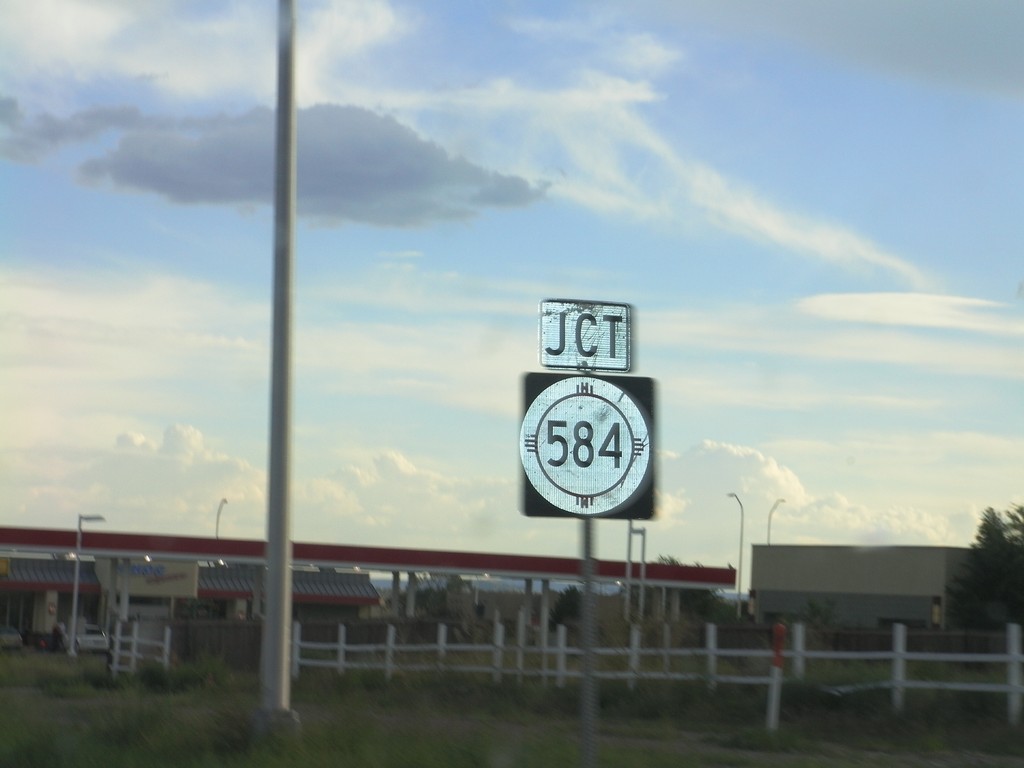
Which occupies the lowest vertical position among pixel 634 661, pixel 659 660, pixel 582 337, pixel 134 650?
pixel 134 650

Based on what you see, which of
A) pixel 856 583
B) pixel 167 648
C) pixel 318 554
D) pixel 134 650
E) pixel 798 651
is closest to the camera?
pixel 798 651

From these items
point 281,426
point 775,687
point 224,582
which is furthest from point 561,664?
point 224,582

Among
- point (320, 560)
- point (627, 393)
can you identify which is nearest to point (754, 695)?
point (627, 393)

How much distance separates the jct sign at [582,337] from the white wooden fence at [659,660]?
21.5ft

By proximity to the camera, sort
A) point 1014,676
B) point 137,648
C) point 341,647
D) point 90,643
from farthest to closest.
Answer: point 90,643, point 137,648, point 341,647, point 1014,676

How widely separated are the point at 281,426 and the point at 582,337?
5.84 m

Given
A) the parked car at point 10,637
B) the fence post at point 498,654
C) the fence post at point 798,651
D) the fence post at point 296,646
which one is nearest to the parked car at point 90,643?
the parked car at point 10,637

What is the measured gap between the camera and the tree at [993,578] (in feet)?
179

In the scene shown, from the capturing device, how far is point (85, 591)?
75.1m

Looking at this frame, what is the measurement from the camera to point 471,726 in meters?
15.2

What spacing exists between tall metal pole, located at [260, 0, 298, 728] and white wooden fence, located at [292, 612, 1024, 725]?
313 centimetres

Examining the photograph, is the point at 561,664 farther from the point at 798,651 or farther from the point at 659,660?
the point at 798,651

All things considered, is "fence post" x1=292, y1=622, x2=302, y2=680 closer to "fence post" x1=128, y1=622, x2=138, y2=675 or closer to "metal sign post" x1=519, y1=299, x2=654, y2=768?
"fence post" x1=128, y1=622, x2=138, y2=675

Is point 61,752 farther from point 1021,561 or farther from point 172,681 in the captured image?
point 1021,561
